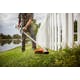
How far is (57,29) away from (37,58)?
470 mm

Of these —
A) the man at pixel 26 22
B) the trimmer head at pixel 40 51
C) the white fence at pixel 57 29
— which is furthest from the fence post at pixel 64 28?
the man at pixel 26 22

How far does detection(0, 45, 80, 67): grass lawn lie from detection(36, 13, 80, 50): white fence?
0.31ft

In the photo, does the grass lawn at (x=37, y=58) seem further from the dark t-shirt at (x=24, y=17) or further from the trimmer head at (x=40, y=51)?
the dark t-shirt at (x=24, y=17)

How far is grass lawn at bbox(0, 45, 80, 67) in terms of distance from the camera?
70.4 inches

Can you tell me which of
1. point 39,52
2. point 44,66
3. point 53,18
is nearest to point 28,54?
point 39,52

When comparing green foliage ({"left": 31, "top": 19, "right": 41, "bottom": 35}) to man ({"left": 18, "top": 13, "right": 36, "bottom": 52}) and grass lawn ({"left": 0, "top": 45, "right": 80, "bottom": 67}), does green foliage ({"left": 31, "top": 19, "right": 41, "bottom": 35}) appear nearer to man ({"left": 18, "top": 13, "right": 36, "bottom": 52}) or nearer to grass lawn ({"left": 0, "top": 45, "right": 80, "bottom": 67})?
man ({"left": 18, "top": 13, "right": 36, "bottom": 52})

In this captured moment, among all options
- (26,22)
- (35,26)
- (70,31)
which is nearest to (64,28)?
(70,31)

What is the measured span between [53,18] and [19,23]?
1.49 ft

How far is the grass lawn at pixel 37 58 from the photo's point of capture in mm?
1787

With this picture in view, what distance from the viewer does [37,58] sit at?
1802 mm
